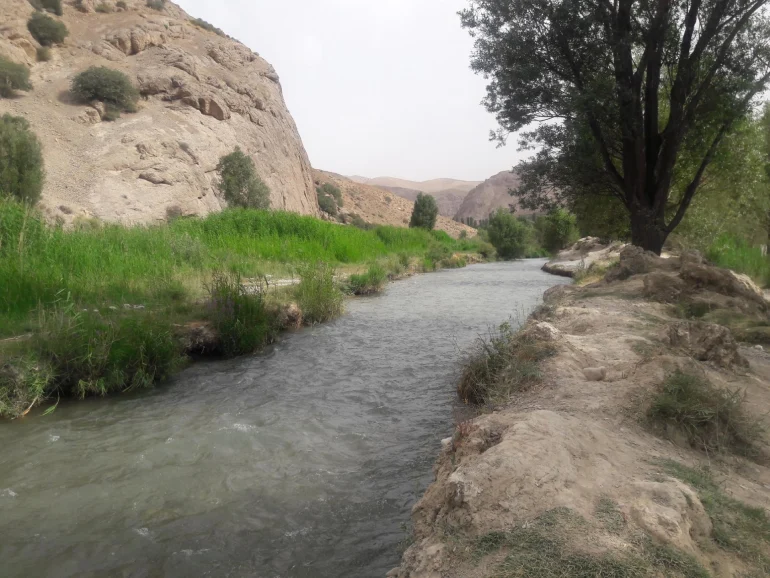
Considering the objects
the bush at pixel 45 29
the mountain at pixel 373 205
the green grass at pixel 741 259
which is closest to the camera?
the green grass at pixel 741 259

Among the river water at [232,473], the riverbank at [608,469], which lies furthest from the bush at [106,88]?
the riverbank at [608,469]

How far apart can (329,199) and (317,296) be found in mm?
51770

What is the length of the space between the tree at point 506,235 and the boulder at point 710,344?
43.3 metres

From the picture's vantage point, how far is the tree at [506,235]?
4791 centimetres

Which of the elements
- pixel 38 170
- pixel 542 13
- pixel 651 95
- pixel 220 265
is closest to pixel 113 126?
pixel 38 170

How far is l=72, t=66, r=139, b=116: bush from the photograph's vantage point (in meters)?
32.8

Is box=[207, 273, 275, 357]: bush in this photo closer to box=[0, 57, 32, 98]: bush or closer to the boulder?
the boulder

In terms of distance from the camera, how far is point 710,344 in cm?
493

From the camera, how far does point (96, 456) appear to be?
462cm

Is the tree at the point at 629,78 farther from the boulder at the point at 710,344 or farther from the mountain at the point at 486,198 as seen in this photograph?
the mountain at the point at 486,198

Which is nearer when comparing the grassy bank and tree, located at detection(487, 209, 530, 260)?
the grassy bank

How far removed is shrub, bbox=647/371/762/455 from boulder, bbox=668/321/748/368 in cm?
144

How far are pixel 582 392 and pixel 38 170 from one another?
25.9 metres

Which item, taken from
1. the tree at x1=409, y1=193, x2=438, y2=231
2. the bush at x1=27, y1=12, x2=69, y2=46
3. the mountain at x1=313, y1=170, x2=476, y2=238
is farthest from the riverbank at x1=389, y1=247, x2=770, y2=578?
the mountain at x1=313, y1=170, x2=476, y2=238
